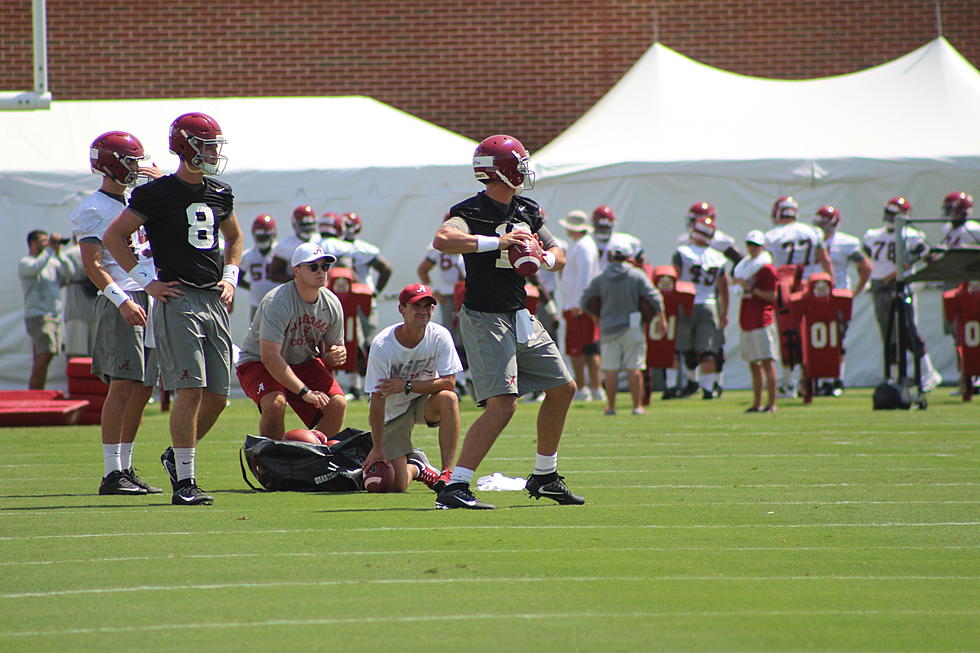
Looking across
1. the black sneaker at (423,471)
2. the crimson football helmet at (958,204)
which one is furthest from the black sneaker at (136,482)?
the crimson football helmet at (958,204)

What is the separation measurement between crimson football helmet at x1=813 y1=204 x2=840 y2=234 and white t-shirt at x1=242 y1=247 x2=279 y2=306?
6.37 metres

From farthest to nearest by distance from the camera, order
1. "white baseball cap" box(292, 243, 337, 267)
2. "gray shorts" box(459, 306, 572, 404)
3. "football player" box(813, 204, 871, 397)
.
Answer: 1. "football player" box(813, 204, 871, 397)
2. "white baseball cap" box(292, 243, 337, 267)
3. "gray shorts" box(459, 306, 572, 404)

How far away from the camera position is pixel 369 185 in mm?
18109

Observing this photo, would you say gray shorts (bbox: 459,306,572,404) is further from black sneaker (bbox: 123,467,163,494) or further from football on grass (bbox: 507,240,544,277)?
black sneaker (bbox: 123,467,163,494)

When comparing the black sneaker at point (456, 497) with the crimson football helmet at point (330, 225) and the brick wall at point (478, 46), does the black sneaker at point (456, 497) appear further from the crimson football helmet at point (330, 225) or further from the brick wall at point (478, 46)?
the brick wall at point (478, 46)

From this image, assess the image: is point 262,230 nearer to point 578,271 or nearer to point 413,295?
point 578,271

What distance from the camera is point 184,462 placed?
7.62 metres

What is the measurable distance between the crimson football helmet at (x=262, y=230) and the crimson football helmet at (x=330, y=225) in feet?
1.87

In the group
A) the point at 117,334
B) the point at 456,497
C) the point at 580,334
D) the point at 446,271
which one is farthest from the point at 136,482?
the point at 446,271

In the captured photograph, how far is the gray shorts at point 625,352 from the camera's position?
47.4 feet

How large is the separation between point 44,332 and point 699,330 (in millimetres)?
7543

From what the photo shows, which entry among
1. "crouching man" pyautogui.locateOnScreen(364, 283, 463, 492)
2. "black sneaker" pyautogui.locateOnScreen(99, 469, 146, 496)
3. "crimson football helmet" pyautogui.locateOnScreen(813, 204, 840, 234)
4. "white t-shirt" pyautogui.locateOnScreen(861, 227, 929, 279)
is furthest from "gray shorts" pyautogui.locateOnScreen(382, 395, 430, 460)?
"white t-shirt" pyautogui.locateOnScreen(861, 227, 929, 279)

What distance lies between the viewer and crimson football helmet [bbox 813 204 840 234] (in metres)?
17.2

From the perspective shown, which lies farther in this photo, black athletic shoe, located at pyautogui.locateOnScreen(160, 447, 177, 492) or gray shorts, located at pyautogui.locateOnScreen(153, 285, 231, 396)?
black athletic shoe, located at pyautogui.locateOnScreen(160, 447, 177, 492)
